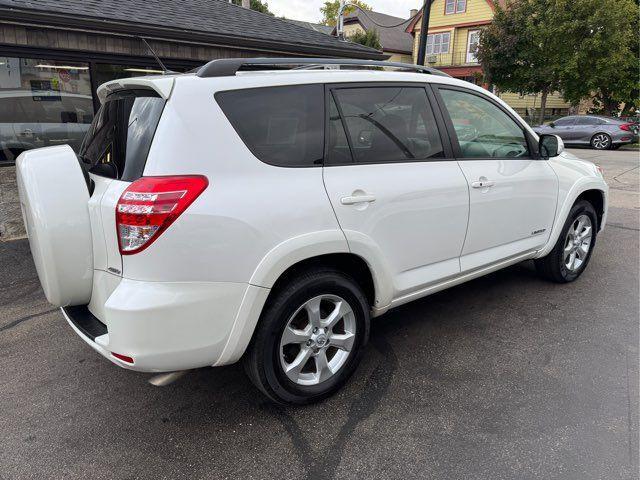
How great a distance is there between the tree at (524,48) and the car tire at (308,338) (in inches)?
964

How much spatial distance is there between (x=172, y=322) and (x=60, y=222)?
29.8 inches

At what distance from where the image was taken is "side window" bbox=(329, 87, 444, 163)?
270 cm

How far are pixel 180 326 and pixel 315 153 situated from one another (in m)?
1.11

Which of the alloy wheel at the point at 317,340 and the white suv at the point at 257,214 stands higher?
the white suv at the point at 257,214

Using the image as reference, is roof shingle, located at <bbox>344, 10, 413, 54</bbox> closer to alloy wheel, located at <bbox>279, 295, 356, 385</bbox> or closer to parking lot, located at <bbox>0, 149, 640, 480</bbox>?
parking lot, located at <bbox>0, 149, 640, 480</bbox>

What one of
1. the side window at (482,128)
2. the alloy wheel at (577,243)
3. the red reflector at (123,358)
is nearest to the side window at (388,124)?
the side window at (482,128)

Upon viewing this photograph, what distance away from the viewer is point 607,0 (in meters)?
20.8

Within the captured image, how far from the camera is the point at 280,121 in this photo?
2.44 m

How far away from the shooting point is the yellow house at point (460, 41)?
1332 inches

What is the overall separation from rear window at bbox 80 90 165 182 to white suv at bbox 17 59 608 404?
0.01 m

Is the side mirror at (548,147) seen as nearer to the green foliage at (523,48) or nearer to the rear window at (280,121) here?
the rear window at (280,121)

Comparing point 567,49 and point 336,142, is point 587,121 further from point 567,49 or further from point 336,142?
point 336,142

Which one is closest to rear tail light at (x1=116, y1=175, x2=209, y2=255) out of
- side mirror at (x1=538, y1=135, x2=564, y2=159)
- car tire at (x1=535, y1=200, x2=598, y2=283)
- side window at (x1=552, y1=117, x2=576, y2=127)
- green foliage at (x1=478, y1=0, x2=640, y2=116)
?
side mirror at (x1=538, y1=135, x2=564, y2=159)

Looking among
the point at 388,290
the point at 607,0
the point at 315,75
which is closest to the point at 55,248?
the point at 315,75
